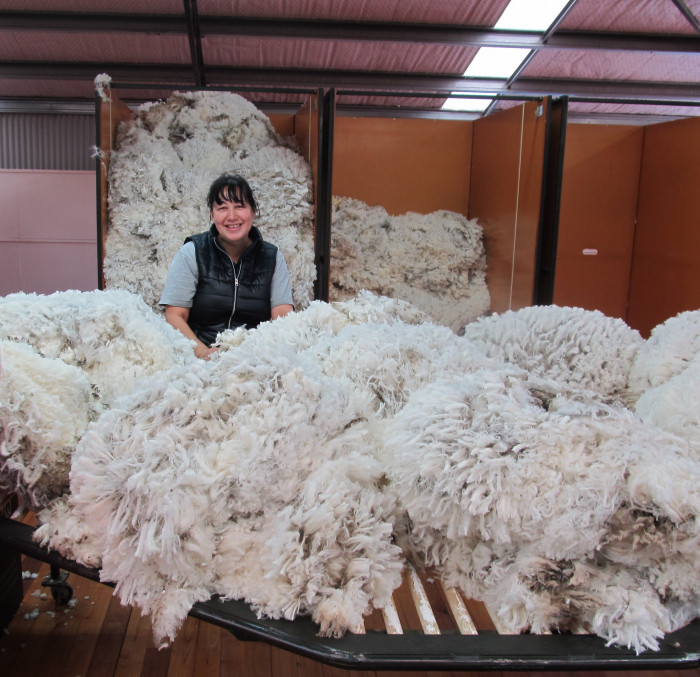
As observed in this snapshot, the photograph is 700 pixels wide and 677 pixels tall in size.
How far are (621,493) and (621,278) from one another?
8.75 feet

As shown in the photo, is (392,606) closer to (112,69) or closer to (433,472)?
(433,472)

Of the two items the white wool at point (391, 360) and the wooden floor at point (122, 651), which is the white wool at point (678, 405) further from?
the wooden floor at point (122, 651)

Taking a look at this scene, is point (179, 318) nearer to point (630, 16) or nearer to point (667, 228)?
point (667, 228)

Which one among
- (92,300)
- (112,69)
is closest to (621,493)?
(92,300)

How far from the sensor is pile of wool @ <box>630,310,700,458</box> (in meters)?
0.87

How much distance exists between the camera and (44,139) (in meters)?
4.88

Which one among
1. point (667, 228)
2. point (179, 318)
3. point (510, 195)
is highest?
point (510, 195)

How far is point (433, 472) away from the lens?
0.73m

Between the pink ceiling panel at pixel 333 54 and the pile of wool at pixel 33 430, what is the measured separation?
3031 millimetres

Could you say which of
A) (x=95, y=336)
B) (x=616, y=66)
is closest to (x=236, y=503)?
(x=95, y=336)

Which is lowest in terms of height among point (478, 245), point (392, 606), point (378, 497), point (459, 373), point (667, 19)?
point (392, 606)

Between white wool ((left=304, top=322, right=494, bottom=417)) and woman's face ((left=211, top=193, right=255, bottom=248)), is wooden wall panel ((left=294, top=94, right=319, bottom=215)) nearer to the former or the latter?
woman's face ((left=211, top=193, right=255, bottom=248))

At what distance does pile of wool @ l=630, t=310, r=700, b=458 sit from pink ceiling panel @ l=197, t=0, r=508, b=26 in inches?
107

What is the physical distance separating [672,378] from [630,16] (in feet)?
10.2
